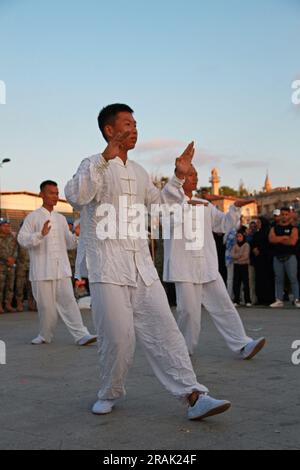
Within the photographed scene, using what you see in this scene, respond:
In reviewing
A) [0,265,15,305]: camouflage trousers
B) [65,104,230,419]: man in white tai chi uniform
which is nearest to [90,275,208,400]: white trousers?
[65,104,230,419]: man in white tai chi uniform

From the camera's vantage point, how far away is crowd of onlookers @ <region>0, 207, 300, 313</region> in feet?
47.8

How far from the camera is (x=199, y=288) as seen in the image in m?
7.96

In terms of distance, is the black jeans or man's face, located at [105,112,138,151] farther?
the black jeans

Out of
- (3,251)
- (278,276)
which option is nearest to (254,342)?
(278,276)

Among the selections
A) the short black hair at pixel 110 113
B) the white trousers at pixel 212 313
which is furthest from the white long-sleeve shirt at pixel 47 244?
the short black hair at pixel 110 113

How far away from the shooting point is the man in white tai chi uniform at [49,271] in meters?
9.66

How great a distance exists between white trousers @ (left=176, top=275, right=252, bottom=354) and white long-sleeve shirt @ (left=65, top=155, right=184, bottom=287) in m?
2.64

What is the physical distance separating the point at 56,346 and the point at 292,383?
4162 millimetres

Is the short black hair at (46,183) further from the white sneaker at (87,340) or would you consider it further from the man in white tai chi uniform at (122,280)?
the man in white tai chi uniform at (122,280)

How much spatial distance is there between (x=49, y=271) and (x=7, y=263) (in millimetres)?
6643

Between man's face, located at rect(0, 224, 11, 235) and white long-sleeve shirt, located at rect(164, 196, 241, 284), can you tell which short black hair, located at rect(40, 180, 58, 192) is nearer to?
white long-sleeve shirt, located at rect(164, 196, 241, 284)

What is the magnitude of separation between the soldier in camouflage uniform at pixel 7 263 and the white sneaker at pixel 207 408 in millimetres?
11865

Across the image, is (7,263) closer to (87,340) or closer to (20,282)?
(20,282)

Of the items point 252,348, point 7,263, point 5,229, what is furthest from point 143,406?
point 5,229
